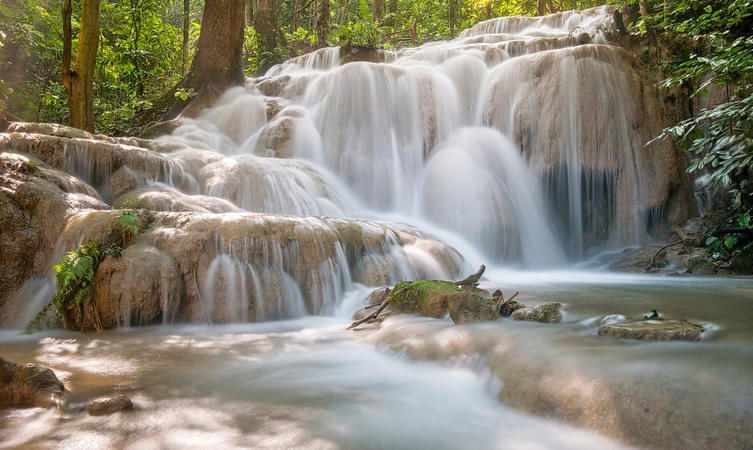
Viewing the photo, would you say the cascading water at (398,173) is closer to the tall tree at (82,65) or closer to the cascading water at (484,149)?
the cascading water at (484,149)

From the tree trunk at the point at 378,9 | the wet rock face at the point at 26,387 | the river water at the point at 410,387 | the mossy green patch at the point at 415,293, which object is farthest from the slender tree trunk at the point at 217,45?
the wet rock face at the point at 26,387

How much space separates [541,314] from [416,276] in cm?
244

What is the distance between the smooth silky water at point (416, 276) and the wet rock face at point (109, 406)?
60 millimetres

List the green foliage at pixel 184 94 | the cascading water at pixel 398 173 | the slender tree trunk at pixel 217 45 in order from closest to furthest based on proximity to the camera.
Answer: the cascading water at pixel 398 173, the green foliage at pixel 184 94, the slender tree trunk at pixel 217 45

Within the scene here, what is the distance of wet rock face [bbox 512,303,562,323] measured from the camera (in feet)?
12.8

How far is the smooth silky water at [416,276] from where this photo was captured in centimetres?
227

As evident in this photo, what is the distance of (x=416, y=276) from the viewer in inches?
244

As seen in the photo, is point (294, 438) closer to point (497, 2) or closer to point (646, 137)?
point (646, 137)

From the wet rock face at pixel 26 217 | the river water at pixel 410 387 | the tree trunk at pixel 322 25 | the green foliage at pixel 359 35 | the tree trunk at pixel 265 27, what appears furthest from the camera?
the tree trunk at pixel 322 25

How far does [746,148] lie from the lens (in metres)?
4.08

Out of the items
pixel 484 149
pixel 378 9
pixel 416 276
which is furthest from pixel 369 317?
pixel 378 9

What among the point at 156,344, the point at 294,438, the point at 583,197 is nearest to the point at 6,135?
the point at 156,344

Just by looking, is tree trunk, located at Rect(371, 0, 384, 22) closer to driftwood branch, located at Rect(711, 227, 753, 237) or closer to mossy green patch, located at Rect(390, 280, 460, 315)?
driftwood branch, located at Rect(711, 227, 753, 237)

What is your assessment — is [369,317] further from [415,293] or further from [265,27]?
[265,27]
